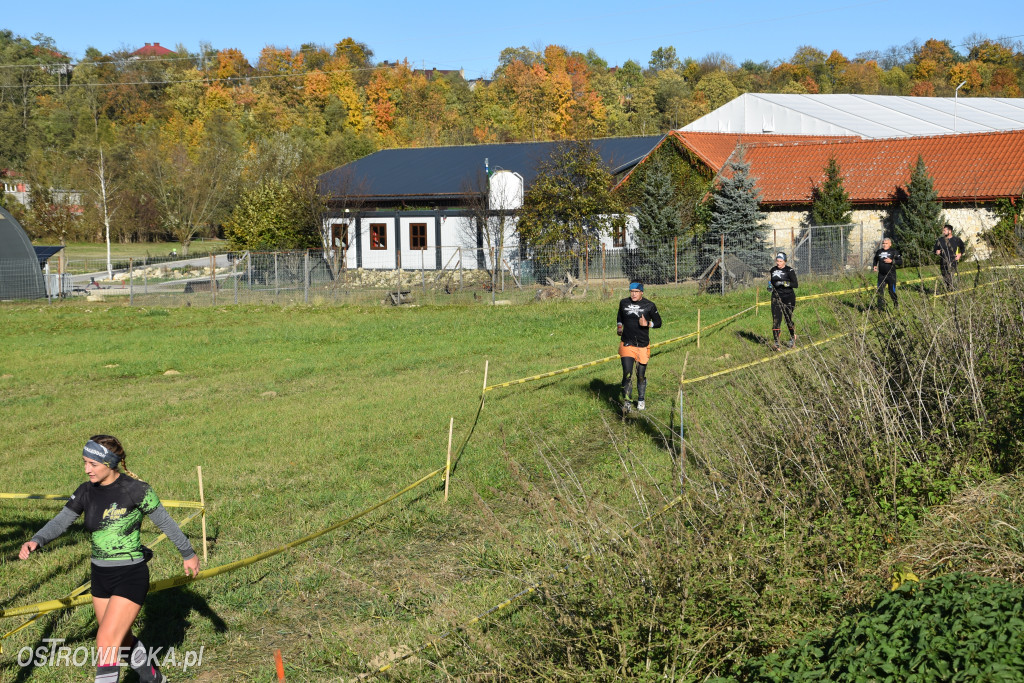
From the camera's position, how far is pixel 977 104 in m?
53.2

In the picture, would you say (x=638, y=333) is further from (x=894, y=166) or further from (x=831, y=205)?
(x=894, y=166)

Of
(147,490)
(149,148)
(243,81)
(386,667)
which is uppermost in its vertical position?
(243,81)

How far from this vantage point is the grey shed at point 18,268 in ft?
105

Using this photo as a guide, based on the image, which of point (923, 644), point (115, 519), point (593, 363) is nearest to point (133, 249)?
point (593, 363)

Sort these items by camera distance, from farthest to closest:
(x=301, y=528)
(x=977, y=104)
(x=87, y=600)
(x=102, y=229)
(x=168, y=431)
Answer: (x=102, y=229), (x=977, y=104), (x=168, y=431), (x=301, y=528), (x=87, y=600)

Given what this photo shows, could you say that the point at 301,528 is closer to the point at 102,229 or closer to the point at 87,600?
the point at 87,600

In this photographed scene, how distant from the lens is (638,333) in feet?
41.8

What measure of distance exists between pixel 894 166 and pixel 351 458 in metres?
29.3

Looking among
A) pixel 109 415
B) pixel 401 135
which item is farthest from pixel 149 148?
pixel 109 415

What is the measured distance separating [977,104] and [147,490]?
188ft

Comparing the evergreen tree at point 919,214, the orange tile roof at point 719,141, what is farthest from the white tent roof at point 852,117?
the evergreen tree at point 919,214

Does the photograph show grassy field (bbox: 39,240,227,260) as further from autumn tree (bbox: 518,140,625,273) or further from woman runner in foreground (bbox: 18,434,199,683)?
woman runner in foreground (bbox: 18,434,199,683)

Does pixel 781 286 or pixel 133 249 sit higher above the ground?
pixel 133 249

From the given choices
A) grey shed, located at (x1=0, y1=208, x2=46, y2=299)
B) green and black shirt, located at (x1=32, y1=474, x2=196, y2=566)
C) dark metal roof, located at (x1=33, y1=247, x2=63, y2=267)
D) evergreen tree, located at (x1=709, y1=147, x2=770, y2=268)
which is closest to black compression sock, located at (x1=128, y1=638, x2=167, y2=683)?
green and black shirt, located at (x1=32, y1=474, x2=196, y2=566)
